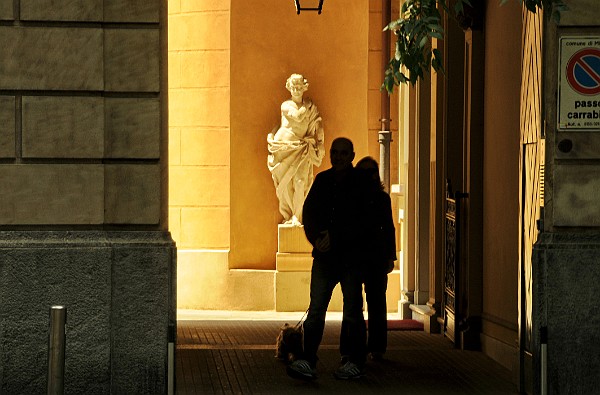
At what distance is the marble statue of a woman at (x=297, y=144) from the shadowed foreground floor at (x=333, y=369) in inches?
187

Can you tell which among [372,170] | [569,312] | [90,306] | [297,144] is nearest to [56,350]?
[90,306]

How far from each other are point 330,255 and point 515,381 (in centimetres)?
179

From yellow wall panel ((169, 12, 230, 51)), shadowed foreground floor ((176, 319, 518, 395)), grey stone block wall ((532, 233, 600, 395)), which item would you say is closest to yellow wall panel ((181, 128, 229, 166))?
yellow wall panel ((169, 12, 230, 51))

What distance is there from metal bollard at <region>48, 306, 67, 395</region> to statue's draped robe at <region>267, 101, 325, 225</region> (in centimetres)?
1262

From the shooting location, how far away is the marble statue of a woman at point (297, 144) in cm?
2048

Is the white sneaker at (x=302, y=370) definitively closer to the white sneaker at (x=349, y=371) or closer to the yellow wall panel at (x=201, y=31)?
the white sneaker at (x=349, y=371)

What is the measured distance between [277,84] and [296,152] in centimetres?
107

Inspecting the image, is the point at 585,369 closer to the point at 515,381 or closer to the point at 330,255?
the point at 515,381

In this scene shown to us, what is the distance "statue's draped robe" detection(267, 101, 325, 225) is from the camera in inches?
806

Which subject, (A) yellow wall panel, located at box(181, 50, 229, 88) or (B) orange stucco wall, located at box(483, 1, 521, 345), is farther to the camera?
(A) yellow wall panel, located at box(181, 50, 229, 88)

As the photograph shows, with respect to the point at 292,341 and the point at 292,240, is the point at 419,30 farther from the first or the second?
the point at 292,240

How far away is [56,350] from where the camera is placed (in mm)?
7910

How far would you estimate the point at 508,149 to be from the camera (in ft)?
42.8

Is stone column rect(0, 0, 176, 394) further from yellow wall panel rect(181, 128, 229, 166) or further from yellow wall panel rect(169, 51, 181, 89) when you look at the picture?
yellow wall panel rect(169, 51, 181, 89)
